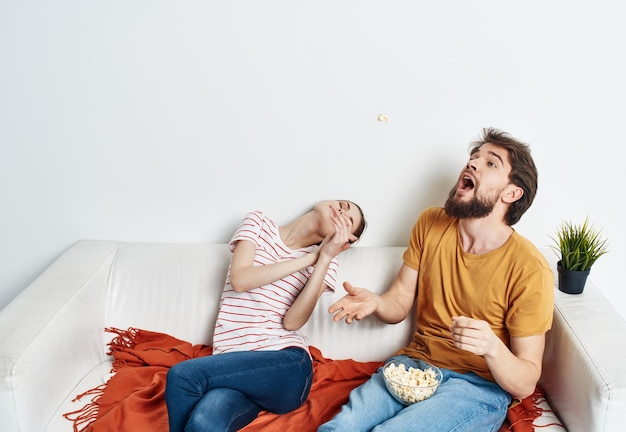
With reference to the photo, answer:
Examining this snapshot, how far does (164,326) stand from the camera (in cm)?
232

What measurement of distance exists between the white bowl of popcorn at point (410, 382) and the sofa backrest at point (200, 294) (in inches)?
12.2

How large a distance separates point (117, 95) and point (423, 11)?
109cm

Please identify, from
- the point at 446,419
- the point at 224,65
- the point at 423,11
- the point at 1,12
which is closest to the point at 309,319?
the point at 446,419

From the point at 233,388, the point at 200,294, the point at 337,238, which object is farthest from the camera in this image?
the point at 200,294

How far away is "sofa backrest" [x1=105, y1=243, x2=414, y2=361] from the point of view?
2246 mm

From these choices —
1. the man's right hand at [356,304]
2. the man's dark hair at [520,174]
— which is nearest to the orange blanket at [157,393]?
the man's right hand at [356,304]

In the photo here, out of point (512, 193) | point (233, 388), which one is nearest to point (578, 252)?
point (512, 193)

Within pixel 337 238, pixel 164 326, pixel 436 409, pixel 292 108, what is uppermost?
pixel 292 108

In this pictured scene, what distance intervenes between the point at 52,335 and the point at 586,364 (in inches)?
58.4

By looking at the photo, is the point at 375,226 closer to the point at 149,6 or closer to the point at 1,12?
the point at 149,6

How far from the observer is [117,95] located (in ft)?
7.73

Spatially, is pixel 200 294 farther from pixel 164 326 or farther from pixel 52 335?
pixel 52 335

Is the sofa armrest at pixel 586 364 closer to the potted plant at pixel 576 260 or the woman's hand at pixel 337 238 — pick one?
the potted plant at pixel 576 260

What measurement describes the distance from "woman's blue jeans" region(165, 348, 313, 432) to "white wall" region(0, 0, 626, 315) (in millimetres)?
632
